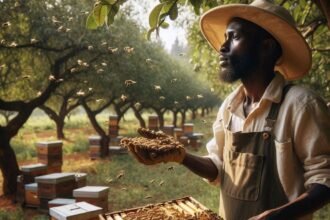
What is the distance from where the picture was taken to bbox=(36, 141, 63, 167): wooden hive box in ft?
29.7

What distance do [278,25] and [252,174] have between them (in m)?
0.87

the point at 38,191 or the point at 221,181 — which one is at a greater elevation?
the point at 221,181

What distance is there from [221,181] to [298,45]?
0.96m

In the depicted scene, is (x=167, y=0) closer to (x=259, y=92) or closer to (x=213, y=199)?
(x=259, y=92)

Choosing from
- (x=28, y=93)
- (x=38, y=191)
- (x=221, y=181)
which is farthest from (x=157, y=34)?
(x=28, y=93)

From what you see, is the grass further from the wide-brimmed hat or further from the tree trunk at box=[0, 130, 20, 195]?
the wide-brimmed hat

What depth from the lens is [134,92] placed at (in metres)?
17.5

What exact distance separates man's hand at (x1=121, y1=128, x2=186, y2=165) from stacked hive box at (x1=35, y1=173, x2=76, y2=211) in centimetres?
604

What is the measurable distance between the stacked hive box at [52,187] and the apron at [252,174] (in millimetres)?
6090

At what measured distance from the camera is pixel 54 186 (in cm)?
753

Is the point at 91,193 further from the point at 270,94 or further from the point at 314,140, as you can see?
the point at 314,140

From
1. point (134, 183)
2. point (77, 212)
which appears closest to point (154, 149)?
point (77, 212)

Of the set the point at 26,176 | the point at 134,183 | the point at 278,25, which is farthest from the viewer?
the point at 134,183

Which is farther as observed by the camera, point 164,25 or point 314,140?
point 164,25
